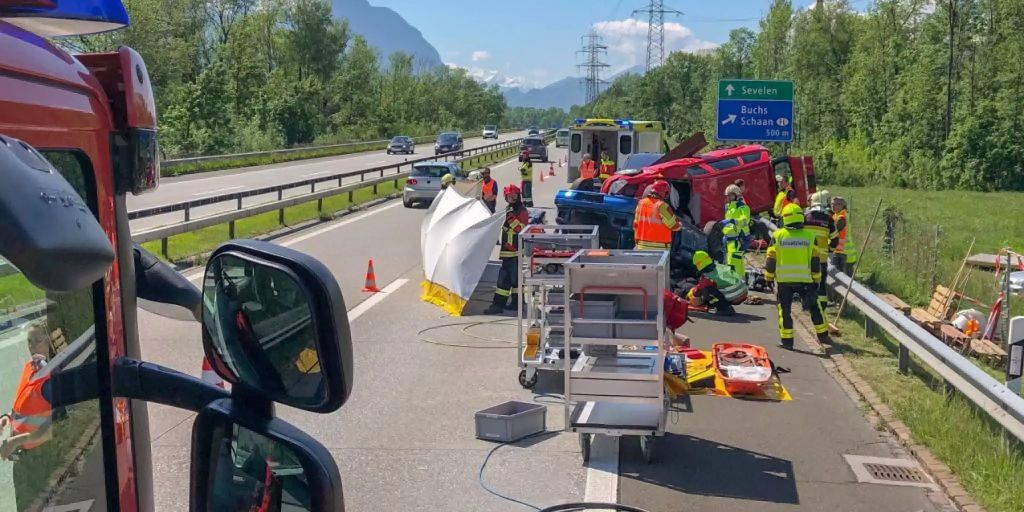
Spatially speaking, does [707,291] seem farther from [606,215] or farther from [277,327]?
[277,327]

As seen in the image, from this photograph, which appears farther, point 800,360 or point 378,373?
point 800,360

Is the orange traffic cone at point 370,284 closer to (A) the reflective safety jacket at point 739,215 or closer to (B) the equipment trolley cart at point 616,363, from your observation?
(A) the reflective safety jacket at point 739,215

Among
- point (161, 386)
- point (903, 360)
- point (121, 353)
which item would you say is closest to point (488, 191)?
point (903, 360)

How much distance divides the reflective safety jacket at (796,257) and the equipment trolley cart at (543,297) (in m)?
2.19

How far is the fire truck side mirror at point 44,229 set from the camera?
1.14m

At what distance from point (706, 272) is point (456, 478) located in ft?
26.9

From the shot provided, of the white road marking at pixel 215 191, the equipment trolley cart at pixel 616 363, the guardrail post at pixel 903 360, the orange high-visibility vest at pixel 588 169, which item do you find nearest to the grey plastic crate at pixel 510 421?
the equipment trolley cart at pixel 616 363

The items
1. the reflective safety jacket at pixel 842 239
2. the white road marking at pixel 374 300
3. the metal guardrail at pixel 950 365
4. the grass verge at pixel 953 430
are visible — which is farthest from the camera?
the reflective safety jacket at pixel 842 239

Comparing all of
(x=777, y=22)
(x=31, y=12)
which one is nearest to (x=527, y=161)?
(x=31, y=12)

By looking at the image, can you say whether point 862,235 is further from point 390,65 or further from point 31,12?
point 390,65

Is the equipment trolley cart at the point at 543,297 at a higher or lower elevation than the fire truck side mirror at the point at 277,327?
lower

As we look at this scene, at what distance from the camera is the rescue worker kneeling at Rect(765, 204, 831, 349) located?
12047mm

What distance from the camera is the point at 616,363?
865 cm

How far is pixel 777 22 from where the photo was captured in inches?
2557
